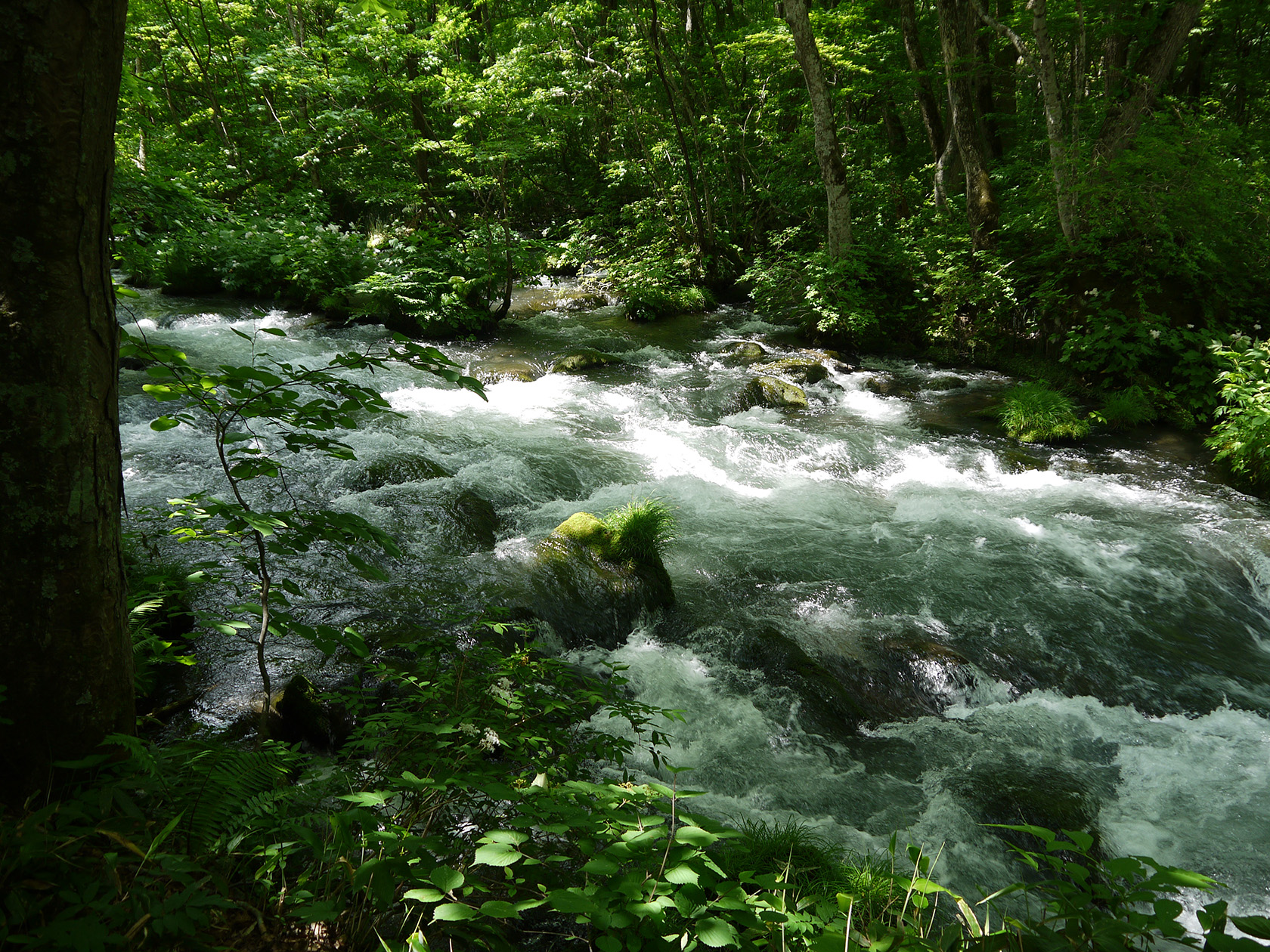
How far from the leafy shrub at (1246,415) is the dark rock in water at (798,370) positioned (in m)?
4.70

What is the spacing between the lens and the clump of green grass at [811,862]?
96.3 inches

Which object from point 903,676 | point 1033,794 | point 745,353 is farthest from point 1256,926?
point 745,353

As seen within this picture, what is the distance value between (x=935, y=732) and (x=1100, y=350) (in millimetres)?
7693

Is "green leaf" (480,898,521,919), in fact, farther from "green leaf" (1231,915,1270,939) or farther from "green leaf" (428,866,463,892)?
"green leaf" (1231,915,1270,939)

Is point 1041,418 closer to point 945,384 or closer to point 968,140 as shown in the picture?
point 945,384

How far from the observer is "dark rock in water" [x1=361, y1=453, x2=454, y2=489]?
662 cm

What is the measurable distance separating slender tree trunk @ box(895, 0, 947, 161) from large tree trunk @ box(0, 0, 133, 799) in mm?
13765

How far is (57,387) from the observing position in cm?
156

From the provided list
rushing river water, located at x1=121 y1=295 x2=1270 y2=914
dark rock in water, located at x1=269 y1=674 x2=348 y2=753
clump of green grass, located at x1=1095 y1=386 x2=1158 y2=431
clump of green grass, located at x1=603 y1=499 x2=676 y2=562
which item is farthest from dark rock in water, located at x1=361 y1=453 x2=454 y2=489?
clump of green grass, located at x1=1095 y1=386 x2=1158 y2=431

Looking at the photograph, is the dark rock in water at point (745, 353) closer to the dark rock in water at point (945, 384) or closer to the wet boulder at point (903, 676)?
the dark rock in water at point (945, 384)

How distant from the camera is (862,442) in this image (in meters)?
8.53

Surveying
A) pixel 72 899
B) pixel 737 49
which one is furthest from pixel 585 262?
pixel 72 899

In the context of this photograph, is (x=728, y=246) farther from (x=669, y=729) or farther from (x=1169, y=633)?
(x=669, y=729)

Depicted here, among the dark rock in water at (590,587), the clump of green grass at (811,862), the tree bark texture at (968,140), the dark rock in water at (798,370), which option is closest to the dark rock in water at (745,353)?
the dark rock in water at (798,370)
